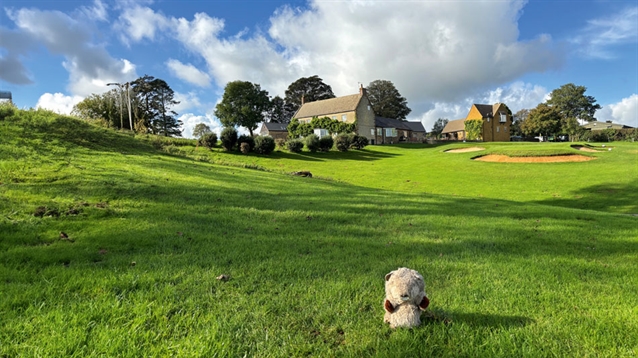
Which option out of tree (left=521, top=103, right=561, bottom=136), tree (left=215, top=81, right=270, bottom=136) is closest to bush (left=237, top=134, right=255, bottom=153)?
tree (left=215, top=81, right=270, bottom=136)

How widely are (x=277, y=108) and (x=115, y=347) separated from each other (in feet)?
248

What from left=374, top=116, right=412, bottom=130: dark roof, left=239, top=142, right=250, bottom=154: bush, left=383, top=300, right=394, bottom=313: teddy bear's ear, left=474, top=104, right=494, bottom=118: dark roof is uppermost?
left=474, top=104, right=494, bottom=118: dark roof

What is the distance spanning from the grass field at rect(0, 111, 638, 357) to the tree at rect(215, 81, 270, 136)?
4592 cm

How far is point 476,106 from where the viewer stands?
188 feet

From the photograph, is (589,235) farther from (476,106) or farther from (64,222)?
(476,106)

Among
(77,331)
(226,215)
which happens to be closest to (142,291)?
(77,331)

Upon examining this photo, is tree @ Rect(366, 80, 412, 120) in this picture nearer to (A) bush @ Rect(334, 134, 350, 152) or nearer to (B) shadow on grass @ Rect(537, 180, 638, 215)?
(A) bush @ Rect(334, 134, 350, 152)

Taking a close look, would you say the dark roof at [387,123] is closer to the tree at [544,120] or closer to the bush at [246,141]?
the tree at [544,120]

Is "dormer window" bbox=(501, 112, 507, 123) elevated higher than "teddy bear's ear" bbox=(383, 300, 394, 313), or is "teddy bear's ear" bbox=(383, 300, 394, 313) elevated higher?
"dormer window" bbox=(501, 112, 507, 123)

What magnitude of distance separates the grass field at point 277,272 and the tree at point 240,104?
45921 millimetres

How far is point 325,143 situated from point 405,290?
104 ft

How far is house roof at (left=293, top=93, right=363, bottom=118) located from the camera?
49306mm

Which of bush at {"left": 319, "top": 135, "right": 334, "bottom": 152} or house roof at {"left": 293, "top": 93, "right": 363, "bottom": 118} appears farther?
house roof at {"left": 293, "top": 93, "right": 363, "bottom": 118}

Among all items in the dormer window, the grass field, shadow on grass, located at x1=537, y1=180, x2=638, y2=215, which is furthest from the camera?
the dormer window
